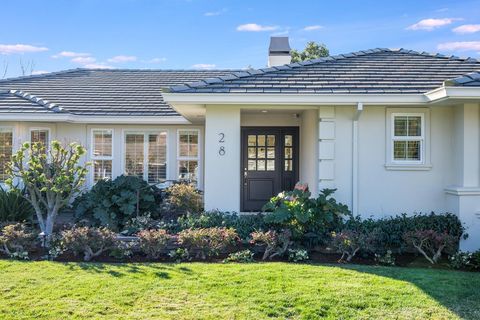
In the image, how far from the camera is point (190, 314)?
5.35 metres

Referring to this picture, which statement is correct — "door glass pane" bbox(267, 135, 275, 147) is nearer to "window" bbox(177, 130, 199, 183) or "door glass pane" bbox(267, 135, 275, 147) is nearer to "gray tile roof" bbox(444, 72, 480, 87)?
"window" bbox(177, 130, 199, 183)

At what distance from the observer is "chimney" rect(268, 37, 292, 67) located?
15.3 m

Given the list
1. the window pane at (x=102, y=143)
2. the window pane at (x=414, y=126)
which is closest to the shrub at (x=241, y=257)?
the window pane at (x=414, y=126)

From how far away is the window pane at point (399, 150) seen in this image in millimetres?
9633

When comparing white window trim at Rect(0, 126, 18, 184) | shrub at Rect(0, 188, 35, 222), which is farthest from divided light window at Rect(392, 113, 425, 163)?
white window trim at Rect(0, 126, 18, 184)


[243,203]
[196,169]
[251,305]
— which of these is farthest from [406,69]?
[251,305]

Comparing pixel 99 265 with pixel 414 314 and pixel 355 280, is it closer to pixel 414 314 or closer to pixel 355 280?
pixel 355 280

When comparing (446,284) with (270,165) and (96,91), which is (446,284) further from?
(96,91)

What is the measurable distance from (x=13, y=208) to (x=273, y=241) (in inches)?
249

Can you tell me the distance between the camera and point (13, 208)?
10.4m

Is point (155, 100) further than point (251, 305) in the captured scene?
Yes

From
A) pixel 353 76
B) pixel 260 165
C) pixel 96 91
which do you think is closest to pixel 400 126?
pixel 353 76

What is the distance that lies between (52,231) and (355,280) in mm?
6198

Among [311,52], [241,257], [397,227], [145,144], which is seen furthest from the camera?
[311,52]
